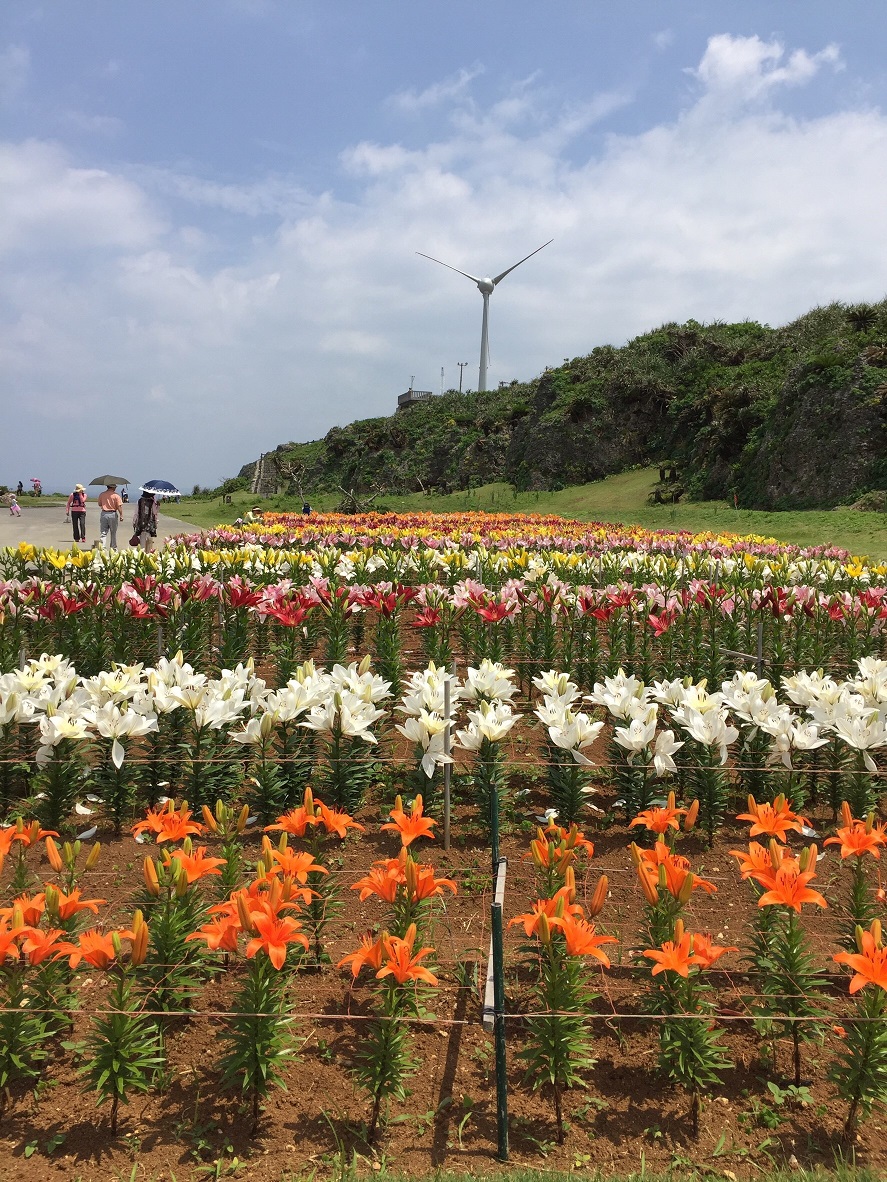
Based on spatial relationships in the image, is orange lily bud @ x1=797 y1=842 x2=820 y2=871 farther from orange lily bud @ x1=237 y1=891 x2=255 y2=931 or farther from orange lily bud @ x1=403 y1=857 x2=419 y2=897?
orange lily bud @ x1=237 y1=891 x2=255 y2=931

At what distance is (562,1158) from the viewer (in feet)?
7.70

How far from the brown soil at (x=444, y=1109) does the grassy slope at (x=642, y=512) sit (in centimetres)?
1527

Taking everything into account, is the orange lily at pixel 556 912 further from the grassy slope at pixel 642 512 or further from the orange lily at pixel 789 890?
the grassy slope at pixel 642 512

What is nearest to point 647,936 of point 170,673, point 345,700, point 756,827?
point 756,827

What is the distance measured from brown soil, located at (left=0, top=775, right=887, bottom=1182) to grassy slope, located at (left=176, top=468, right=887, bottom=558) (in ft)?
50.1

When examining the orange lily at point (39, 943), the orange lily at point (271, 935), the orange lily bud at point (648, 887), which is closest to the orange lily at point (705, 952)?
the orange lily bud at point (648, 887)

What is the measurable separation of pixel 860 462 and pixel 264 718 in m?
25.9

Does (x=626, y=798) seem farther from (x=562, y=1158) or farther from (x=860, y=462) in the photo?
(x=860, y=462)

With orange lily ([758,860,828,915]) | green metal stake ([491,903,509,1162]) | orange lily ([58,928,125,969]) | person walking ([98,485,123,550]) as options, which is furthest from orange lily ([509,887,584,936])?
person walking ([98,485,123,550])

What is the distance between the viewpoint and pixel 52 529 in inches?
1125

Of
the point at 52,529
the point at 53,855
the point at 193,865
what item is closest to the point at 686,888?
the point at 193,865

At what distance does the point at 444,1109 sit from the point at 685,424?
3980 centimetres

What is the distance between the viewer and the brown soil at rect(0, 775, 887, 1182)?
7.61 ft

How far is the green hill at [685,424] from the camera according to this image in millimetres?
26875
